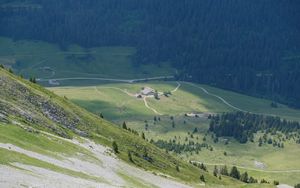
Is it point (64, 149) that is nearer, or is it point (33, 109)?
point (64, 149)

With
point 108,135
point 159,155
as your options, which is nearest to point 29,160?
point 108,135

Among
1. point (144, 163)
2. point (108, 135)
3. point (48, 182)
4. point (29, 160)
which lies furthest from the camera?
point (108, 135)

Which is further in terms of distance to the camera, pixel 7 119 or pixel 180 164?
pixel 180 164

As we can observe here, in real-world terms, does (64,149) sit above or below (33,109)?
above

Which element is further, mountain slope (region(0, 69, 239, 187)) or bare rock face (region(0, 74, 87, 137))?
bare rock face (region(0, 74, 87, 137))

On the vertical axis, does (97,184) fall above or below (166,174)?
above

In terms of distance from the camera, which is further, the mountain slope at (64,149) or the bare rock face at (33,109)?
the bare rock face at (33,109)

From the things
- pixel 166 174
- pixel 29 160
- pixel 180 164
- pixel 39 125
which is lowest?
pixel 180 164

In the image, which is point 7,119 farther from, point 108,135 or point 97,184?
Answer: point 108,135
